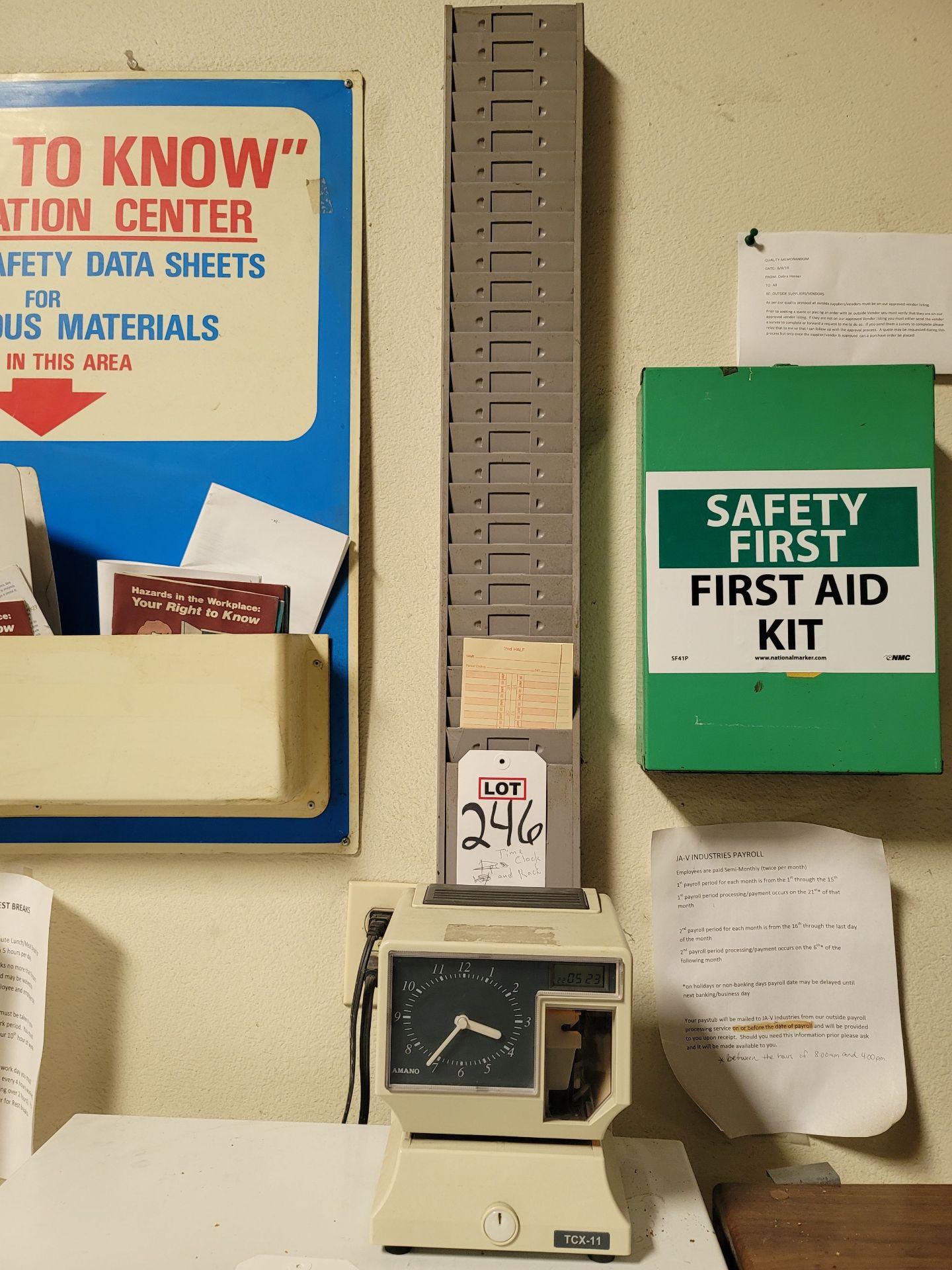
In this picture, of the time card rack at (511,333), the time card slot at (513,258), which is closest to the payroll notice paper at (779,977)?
the time card rack at (511,333)

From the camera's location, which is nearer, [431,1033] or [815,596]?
[431,1033]

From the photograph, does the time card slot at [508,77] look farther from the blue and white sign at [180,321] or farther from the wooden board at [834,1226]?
the wooden board at [834,1226]

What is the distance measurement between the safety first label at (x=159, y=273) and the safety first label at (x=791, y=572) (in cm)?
45

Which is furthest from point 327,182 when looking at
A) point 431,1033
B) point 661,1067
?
point 661,1067

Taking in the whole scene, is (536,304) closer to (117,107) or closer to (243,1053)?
(117,107)

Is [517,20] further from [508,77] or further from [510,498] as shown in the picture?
[510,498]

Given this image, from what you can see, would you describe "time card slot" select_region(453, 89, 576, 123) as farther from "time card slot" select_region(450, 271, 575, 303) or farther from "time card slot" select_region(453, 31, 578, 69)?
"time card slot" select_region(450, 271, 575, 303)

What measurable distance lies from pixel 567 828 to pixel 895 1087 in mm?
453

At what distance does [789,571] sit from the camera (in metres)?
0.86

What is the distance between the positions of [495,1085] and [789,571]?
1.82 ft

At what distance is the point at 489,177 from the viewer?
0.94 m

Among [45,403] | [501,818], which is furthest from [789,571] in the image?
[45,403]

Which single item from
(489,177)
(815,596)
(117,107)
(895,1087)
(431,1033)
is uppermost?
(117,107)

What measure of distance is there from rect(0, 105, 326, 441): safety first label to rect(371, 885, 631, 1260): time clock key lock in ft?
2.03
